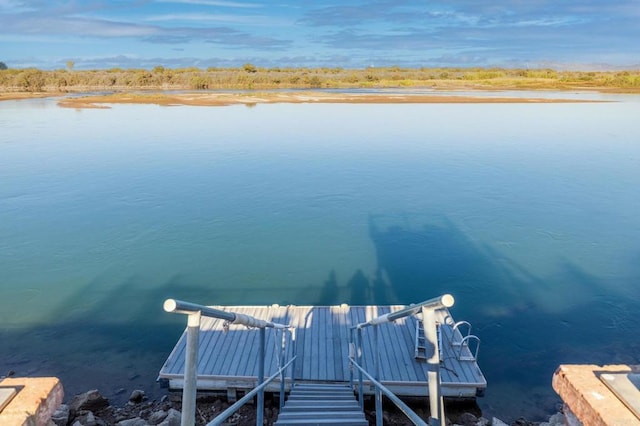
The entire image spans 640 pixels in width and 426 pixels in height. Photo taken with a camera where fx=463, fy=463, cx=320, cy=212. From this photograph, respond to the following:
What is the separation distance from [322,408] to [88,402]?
164 inches

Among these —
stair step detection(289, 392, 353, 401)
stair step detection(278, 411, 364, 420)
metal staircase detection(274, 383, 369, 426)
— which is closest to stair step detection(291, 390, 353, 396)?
metal staircase detection(274, 383, 369, 426)

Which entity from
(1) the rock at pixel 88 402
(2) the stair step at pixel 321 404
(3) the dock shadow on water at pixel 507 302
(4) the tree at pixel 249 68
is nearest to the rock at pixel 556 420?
(3) the dock shadow on water at pixel 507 302

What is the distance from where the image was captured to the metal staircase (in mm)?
3896

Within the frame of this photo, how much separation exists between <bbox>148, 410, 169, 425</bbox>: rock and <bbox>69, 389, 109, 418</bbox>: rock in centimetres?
92

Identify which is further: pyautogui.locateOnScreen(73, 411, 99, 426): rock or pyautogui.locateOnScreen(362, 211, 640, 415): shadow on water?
pyautogui.locateOnScreen(362, 211, 640, 415): shadow on water

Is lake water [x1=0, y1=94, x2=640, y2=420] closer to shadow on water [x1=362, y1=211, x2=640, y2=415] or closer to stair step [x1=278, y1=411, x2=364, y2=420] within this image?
shadow on water [x1=362, y1=211, x2=640, y2=415]

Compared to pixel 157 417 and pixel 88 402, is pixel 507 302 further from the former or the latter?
pixel 88 402

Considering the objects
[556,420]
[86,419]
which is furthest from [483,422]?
[86,419]

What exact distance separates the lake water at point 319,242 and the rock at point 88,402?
0.43 meters

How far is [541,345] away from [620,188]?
466 inches

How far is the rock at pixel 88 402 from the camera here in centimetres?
675

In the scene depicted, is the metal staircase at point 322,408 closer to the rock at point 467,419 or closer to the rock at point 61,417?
the rock at point 467,419

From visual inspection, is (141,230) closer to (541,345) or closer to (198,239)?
(198,239)

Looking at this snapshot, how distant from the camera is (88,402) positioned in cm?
688
